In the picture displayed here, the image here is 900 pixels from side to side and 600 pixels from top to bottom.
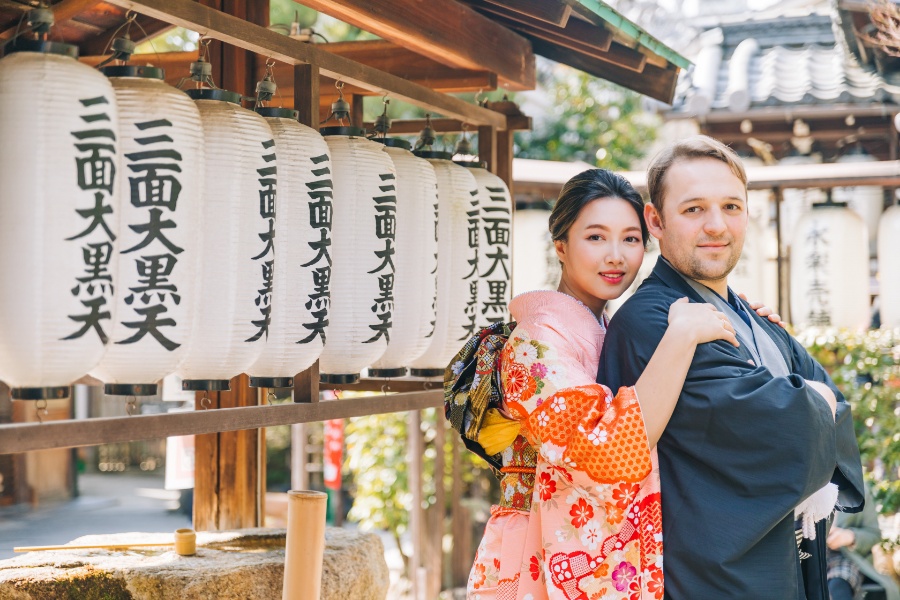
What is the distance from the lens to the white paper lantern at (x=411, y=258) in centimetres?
383

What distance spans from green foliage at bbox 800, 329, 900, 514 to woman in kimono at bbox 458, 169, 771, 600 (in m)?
5.06

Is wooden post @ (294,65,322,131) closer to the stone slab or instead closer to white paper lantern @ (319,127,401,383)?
white paper lantern @ (319,127,401,383)

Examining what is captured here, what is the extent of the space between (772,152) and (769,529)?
9.89 m

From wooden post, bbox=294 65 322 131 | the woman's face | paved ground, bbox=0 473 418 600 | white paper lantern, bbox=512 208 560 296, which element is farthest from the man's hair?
paved ground, bbox=0 473 418 600

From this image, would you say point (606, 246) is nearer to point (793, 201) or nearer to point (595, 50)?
point (595, 50)

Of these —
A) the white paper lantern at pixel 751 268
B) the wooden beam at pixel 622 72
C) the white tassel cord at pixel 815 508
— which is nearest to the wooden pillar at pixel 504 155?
the wooden beam at pixel 622 72

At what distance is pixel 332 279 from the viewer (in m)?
3.47

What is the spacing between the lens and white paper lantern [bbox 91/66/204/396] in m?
2.51

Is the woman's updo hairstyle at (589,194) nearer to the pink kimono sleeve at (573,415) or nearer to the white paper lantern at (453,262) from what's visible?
the pink kimono sleeve at (573,415)

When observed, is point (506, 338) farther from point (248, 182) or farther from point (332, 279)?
point (248, 182)

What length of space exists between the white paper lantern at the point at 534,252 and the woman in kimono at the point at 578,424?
5.07 m

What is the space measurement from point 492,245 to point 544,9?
3.56ft

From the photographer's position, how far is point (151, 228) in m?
2.55

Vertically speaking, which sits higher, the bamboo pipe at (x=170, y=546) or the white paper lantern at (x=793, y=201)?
the white paper lantern at (x=793, y=201)
